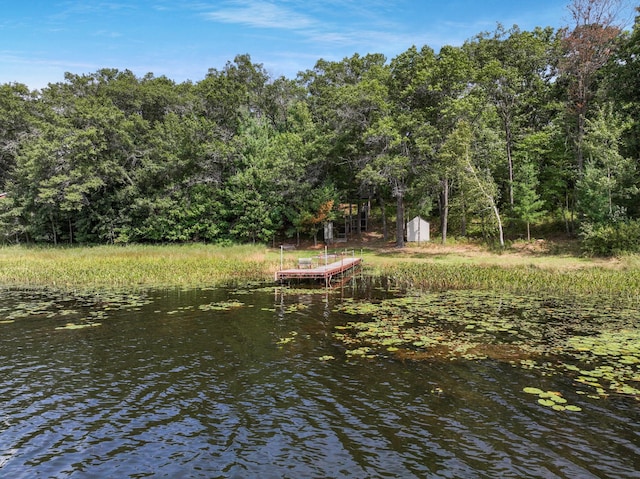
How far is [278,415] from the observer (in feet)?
26.3

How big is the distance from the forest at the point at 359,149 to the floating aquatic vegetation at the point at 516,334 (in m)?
16.2

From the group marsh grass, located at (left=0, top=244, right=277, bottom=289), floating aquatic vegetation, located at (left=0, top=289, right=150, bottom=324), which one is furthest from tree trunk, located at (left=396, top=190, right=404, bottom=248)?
floating aquatic vegetation, located at (left=0, top=289, right=150, bottom=324)

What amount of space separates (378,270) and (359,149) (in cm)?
1406

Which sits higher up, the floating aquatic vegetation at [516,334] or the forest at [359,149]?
the forest at [359,149]

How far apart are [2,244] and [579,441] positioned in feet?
183

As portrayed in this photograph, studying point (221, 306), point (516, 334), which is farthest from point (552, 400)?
point (221, 306)

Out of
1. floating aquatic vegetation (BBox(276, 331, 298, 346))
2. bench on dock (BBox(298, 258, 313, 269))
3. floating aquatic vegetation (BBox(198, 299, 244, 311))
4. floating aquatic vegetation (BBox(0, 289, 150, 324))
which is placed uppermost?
bench on dock (BBox(298, 258, 313, 269))

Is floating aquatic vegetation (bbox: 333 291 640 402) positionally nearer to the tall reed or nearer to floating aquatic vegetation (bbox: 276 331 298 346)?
floating aquatic vegetation (bbox: 276 331 298 346)

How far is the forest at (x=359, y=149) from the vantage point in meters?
32.8

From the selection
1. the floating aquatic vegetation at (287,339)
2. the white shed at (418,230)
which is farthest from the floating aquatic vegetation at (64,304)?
the white shed at (418,230)

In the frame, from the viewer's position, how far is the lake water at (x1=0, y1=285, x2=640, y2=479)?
6395mm

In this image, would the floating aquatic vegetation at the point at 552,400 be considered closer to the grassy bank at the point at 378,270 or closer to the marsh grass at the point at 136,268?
the grassy bank at the point at 378,270

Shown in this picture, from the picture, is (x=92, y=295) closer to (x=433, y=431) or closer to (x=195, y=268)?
(x=195, y=268)

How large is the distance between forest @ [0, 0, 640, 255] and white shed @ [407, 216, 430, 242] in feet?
5.23
